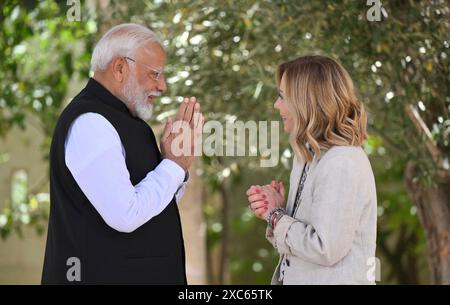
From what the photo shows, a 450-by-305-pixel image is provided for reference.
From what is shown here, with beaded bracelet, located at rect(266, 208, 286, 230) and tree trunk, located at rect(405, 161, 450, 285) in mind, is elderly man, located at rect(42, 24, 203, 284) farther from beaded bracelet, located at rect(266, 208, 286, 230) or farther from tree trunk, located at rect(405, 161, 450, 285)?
tree trunk, located at rect(405, 161, 450, 285)

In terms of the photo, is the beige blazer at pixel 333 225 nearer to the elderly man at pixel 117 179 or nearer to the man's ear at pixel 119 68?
the elderly man at pixel 117 179

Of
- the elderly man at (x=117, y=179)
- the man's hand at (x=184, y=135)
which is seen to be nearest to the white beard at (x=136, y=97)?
the elderly man at (x=117, y=179)

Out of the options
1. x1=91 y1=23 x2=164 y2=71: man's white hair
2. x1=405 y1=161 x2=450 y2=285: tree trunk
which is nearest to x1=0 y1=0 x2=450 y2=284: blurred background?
x1=405 y1=161 x2=450 y2=285: tree trunk

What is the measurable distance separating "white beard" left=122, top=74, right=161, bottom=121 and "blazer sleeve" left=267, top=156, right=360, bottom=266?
77cm

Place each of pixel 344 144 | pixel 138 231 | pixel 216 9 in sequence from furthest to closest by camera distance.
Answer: pixel 216 9, pixel 138 231, pixel 344 144

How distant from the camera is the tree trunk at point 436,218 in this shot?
17.4 ft

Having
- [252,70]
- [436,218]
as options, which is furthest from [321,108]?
[436,218]

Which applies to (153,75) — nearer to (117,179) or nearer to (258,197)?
(117,179)

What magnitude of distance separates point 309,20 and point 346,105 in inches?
73.5

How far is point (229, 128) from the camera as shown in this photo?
5.65m

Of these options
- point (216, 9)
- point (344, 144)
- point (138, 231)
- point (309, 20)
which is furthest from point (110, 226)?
point (216, 9)

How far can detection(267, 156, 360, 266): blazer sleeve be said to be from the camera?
2.84 m

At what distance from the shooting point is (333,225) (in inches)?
112
